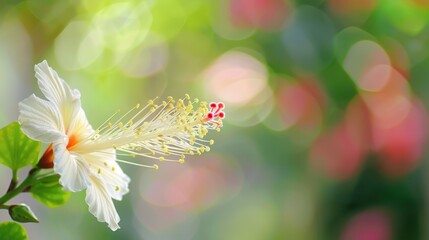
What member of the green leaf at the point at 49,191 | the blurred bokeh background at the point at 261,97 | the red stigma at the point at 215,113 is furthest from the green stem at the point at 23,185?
the blurred bokeh background at the point at 261,97

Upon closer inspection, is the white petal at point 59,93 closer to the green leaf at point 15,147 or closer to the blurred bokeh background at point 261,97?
the green leaf at point 15,147

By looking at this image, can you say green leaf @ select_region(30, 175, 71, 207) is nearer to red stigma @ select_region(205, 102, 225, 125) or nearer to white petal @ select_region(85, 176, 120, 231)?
white petal @ select_region(85, 176, 120, 231)

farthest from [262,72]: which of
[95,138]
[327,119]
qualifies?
[95,138]

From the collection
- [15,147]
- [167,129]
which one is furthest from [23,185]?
[167,129]

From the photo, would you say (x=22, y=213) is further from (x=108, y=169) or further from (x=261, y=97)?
(x=261, y=97)

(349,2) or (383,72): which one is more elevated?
(349,2)

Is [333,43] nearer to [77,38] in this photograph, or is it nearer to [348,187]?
[348,187]
